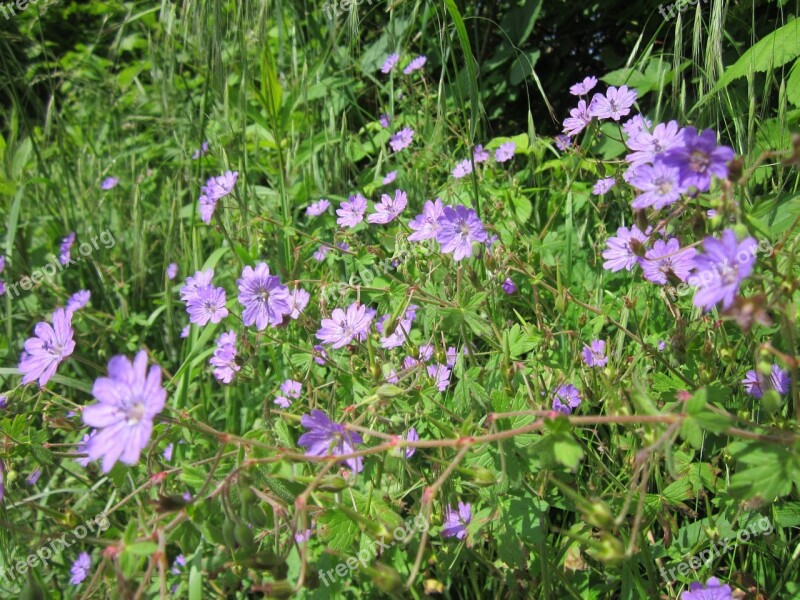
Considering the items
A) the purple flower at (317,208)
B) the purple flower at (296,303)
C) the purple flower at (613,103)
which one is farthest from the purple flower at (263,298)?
the purple flower at (613,103)

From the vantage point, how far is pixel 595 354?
1.62m

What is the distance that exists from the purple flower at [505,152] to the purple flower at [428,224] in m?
0.78

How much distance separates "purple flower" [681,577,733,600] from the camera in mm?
1201

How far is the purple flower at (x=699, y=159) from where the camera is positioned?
0.93 m

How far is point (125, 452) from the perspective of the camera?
2.90 feet

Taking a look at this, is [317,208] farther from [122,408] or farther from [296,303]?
[122,408]

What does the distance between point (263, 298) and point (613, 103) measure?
3.27ft

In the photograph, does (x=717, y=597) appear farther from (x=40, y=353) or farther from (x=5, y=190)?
(x=5, y=190)

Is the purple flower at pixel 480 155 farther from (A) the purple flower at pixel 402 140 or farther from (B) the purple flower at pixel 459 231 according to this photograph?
(B) the purple flower at pixel 459 231

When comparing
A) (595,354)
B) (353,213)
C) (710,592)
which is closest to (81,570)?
(353,213)

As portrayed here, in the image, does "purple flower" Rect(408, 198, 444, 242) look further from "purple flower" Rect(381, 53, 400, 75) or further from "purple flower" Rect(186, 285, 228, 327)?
"purple flower" Rect(381, 53, 400, 75)

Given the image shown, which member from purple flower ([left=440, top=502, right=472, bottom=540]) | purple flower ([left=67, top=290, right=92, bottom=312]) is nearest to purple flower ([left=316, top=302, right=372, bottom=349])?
purple flower ([left=440, top=502, right=472, bottom=540])

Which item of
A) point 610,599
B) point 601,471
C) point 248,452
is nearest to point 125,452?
point 248,452

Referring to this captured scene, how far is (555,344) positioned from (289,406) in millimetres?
693
